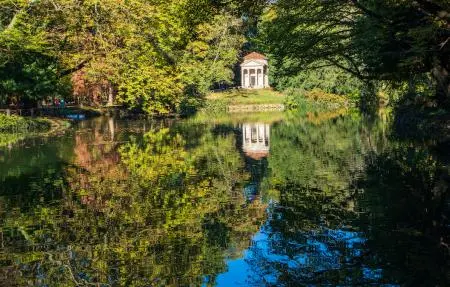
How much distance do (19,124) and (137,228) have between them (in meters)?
32.7

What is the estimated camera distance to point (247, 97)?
86.9 metres

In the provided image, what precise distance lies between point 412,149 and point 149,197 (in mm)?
14115

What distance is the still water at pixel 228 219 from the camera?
9023 mm

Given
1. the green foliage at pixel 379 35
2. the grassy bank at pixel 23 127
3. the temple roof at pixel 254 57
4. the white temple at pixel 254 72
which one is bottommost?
the grassy bank at pixel 23 127

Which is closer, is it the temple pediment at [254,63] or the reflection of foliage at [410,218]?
the reflection of foliage at [410,218]

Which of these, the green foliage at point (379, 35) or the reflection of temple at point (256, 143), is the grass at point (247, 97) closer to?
the reflection of temple at point (256, 143)

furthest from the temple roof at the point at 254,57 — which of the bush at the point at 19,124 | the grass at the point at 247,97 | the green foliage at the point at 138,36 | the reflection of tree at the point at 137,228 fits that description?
the reflection of tree at the point at 137,228

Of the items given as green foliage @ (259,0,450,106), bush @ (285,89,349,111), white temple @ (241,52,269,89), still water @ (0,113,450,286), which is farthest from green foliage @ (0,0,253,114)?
white temple @ (241,52,269,89)

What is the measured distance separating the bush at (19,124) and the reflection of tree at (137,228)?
868 inches

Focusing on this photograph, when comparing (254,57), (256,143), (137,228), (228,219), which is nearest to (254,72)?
(254,57)

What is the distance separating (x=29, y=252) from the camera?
34.1 ft

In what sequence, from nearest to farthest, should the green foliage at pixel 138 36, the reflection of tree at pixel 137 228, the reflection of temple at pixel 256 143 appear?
the reflection of tree at pixel 137 228
the green foliage at pixel 138 36
the reflection of temple at pixel 256 143

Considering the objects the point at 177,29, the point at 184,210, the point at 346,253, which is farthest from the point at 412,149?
the point at 346,253

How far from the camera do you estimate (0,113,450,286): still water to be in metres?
9.02
